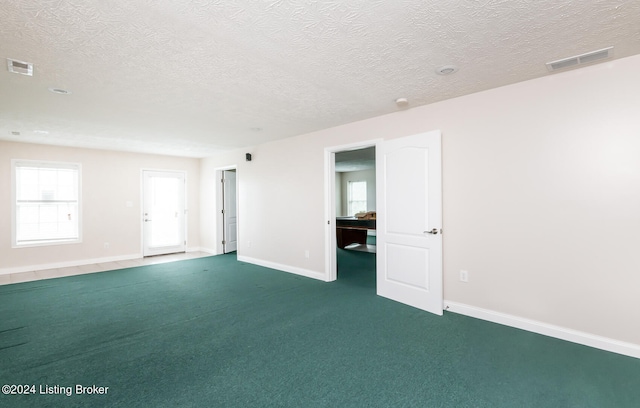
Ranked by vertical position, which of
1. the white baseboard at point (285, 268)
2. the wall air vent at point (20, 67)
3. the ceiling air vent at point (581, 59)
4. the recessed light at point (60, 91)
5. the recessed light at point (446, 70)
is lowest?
the white baseboard at point (285, 268)

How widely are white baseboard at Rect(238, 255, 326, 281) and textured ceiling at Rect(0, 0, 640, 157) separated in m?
2.65

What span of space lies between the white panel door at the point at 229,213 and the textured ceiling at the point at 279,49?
3.70 m

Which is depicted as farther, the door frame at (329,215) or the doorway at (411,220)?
the door frame at (329,215)

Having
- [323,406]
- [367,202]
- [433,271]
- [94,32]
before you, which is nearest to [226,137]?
[94,32]

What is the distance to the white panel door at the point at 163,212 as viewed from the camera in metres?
6.96

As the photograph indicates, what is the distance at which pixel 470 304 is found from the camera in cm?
325

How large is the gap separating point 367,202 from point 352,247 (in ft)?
11.1

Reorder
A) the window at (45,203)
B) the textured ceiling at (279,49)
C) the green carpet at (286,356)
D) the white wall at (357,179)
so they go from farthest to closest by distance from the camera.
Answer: the white wall at (357,179) < the window at (45,203) < the green carpet at (286,356) < the textured ceiling at (279,49)

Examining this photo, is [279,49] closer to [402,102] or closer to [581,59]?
[402,102]

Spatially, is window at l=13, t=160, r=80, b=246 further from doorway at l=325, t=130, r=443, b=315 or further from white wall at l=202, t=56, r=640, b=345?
white wall at l=202, t=56, r=640, b=345

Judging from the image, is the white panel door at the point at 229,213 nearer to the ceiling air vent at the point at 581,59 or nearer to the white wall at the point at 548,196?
the white wall at the point at 548,196

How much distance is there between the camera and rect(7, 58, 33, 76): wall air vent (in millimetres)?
2383

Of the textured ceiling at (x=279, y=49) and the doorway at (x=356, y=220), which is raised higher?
the textured ceiling at (x=279, y=49)

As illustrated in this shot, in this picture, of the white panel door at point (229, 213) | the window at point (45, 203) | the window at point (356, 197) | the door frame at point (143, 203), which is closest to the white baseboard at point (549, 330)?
the white panel door at point (229, 213)
